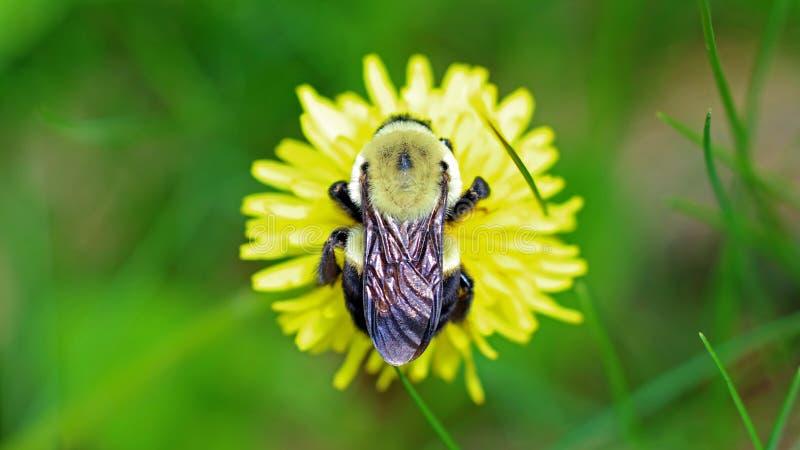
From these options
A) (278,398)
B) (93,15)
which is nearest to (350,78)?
(93,15)

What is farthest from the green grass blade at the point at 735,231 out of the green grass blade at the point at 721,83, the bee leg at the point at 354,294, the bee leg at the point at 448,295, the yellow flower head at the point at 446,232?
the bee leg at the point at 354,294

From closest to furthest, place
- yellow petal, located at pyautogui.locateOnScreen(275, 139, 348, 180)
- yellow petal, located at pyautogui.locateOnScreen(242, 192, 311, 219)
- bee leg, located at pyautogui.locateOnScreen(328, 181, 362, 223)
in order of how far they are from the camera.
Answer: bee leg, located at pyautogui.locateOnScreen(328, 181, 362, 223)
yellow petal, located at pyautogui.locateOnScreen(242, 192, 311, 219)
yellow petal, located at pyautogui.locateOnScreen(275, 139, 348, 180)

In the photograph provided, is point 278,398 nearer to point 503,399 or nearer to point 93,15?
point 503,399

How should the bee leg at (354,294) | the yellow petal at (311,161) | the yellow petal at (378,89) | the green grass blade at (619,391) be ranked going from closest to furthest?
the bee leg at (354,294) → the yellow petal at (311,161) → the green grass blade at (619,391) → the yellow petal at (378,89)

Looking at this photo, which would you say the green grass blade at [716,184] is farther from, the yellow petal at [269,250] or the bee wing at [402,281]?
the yellow petal at [269,250]

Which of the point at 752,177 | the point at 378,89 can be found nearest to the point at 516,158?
the point at 378,89

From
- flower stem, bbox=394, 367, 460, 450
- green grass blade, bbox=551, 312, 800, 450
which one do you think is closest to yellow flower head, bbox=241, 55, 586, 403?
flower stem, bbox=394, 367, 460, 450

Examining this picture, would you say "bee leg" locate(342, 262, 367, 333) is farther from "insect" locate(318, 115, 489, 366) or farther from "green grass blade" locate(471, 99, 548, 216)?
"green grass blade" locate(471, 99, 548, 216)
